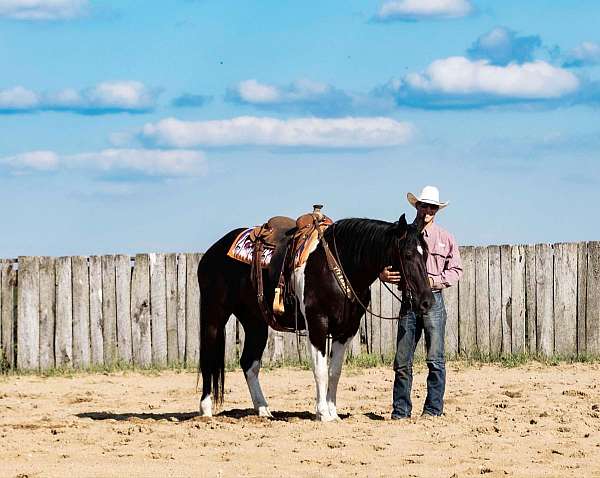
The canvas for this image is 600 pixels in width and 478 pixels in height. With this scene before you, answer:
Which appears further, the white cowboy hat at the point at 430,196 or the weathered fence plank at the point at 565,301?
the weathered fence plank at the point at 565,301

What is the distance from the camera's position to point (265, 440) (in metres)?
9.43

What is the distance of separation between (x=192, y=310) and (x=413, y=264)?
7656 mm

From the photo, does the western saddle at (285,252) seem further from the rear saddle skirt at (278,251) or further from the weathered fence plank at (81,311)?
the weathered fence plank at (81,311)

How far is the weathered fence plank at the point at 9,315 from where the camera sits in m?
17.0

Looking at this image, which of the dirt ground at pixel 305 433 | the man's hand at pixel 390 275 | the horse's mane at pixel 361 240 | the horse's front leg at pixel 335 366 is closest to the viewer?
the dirt ground at pixel 305 433

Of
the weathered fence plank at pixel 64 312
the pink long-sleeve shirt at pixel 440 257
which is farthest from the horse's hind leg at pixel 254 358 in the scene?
the weathered fence plank at pixel 64 312

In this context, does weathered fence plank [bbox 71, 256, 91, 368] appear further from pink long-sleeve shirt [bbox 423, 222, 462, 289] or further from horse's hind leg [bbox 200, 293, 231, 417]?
pink long-sleeve shirt [bbox 423, 222, 462, 289]

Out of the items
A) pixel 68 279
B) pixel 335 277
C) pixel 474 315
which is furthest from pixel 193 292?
pixel 335 277

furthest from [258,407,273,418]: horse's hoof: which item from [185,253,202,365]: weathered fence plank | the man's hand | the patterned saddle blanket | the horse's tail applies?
[185,253,202,365]: weathered fence plank

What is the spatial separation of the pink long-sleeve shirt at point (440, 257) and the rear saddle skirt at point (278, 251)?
3.44 feet

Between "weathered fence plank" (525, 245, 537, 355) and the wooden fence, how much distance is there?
0.05ft

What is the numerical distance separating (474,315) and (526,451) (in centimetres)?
791

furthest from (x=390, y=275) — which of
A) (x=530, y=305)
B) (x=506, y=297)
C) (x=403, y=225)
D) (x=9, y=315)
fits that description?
(x=9, y=315)

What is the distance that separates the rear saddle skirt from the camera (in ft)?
33.9
